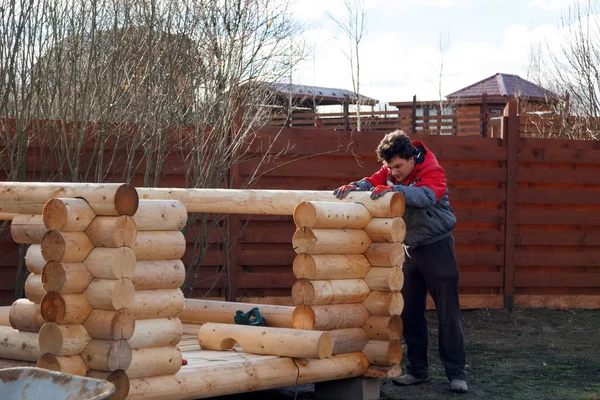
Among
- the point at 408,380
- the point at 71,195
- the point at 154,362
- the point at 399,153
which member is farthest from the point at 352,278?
the point at 71,195

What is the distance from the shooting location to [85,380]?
3.54m

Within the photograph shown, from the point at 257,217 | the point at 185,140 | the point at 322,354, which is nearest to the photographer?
the point at 322,354

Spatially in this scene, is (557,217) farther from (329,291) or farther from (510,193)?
(329,291)

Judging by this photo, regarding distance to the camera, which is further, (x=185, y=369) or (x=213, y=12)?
(x=213, y=12)

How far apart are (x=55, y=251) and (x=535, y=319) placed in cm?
730

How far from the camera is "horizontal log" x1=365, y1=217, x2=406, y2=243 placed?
22.6ft

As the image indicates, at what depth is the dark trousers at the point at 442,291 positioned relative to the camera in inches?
282

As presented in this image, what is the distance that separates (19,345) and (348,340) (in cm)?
239

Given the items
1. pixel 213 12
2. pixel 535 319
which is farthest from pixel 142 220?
pixel 535 319

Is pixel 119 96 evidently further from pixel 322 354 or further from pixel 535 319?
pixel 535 319

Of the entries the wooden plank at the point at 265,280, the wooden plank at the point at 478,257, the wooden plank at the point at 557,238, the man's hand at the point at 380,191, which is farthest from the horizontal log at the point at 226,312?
the wooden plank at the point at 557,238

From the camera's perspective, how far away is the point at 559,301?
11766mm

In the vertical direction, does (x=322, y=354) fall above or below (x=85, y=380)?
below

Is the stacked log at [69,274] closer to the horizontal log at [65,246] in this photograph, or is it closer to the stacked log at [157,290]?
the horizontal log at [65,246]
